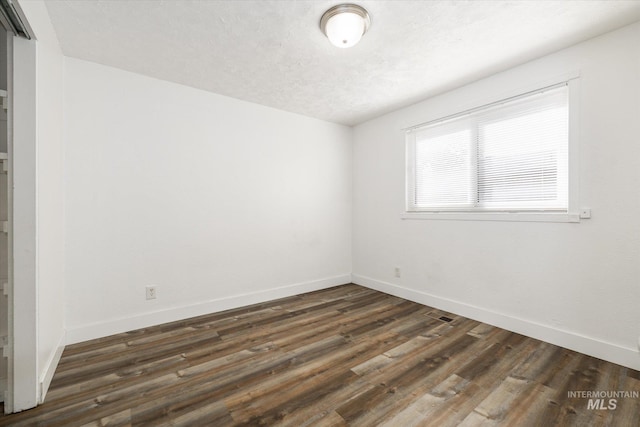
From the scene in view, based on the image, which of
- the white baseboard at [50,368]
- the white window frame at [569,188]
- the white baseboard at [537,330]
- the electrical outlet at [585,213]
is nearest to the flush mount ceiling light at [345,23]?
the white window frame at [569,188]

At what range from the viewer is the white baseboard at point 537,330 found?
2.02 metres

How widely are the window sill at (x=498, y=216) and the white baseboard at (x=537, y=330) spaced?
928 mm

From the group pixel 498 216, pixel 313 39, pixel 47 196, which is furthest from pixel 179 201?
pixel 498 216

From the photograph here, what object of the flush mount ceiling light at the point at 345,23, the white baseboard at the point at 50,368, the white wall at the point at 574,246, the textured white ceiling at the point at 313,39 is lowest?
the white baseboard at the point at 50,368

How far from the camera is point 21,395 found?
1.57 metres

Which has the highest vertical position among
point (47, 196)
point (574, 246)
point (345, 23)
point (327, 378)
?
point (345, 23)

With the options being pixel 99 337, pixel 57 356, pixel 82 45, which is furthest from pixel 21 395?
pixel 82 45

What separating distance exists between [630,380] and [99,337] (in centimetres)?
413

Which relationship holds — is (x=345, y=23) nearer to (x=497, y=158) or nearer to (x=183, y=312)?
(x=497, y=158)

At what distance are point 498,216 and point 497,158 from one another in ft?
1.93

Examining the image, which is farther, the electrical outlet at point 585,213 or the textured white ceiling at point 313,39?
the electrical outlet at point 585,213

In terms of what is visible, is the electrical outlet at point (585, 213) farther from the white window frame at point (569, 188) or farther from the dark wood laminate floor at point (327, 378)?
the dark wood laminate floor at point (327, 378)

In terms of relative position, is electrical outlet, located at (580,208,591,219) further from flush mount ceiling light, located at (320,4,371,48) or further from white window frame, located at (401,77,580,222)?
flush mount ceiling light, located at (320,4,371,48)

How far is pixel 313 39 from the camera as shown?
2.18 m
